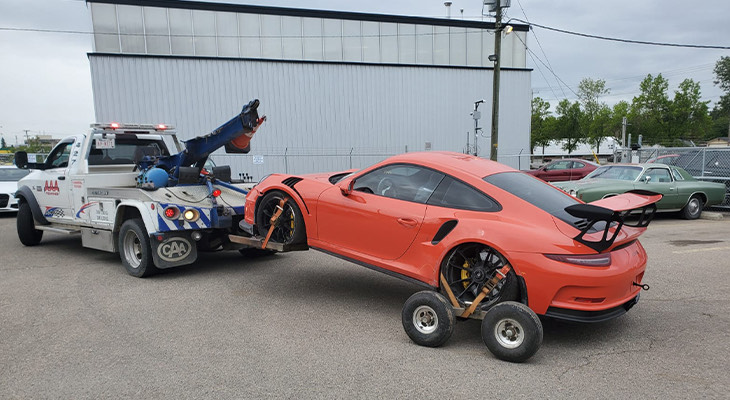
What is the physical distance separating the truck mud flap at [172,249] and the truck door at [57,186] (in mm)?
2483

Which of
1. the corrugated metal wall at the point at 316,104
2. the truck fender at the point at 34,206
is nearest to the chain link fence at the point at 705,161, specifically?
the corrugated metal wall at the point at 316,104

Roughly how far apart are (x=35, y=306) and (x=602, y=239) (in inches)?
239

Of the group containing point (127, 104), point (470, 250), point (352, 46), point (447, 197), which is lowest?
point (470, 250)

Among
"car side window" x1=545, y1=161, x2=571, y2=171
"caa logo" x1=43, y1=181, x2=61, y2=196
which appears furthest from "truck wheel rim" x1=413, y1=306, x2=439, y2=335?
"car side window" x1=545, y1=161, x2=571, y2=171

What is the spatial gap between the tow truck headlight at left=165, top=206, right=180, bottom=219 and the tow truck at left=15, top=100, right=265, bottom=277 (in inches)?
0.5

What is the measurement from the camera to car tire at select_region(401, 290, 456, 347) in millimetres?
4074

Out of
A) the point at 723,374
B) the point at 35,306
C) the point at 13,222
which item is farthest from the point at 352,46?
the point at 723,374

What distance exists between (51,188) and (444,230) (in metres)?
7.34

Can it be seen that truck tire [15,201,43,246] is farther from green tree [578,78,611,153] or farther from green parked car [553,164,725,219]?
green tree [578,78,611,153]

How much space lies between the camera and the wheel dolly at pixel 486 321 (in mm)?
3716

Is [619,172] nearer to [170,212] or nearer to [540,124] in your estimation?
[170,212]

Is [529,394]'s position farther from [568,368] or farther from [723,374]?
[723,374]

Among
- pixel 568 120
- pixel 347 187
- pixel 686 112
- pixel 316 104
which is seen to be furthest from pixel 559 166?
pixel 568 120

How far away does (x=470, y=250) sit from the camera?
14.6 feet
